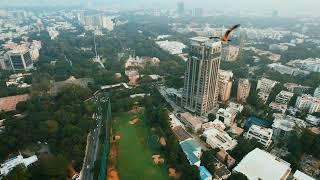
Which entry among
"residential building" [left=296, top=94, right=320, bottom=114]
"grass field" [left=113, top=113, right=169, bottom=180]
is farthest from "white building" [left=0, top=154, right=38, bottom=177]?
"residential building" [left=296, top=94, right=320, bottom=114]

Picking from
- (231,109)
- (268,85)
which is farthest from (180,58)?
(231,109)

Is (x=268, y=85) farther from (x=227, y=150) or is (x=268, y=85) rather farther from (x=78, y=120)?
(x=78, y=120)

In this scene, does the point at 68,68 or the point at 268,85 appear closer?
the point at 268,85

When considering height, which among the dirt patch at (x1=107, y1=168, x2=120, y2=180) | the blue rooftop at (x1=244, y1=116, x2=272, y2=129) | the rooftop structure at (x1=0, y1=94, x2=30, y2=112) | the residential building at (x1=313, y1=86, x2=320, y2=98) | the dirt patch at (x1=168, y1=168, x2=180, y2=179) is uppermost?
the rooftop structure at (x1=0, y1=94, x2=30, y2=112)

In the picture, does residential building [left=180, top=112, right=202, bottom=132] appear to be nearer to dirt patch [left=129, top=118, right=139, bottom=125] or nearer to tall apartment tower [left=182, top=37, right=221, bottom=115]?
tall apartment tower [left=182, top=37, right=221, bottom=115]

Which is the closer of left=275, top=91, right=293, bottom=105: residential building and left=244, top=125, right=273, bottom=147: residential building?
left=244, top=125, right=273, bottom=147: residential building

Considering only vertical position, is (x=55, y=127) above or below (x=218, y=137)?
above
